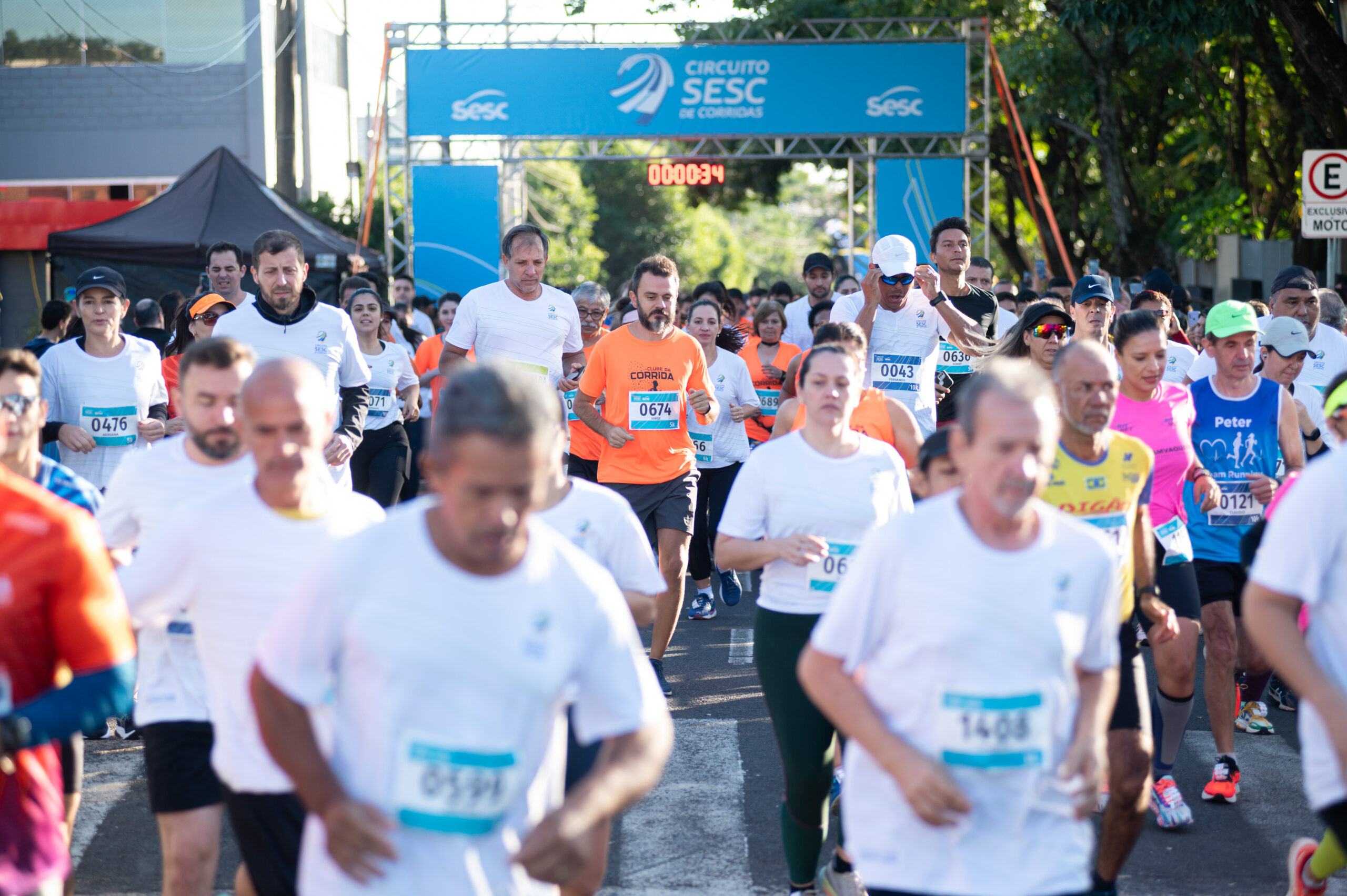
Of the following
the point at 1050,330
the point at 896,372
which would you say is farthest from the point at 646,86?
the point at 1050,330

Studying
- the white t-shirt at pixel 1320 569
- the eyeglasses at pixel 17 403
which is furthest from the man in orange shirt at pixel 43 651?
the white t-shirt at pixel 1320 569

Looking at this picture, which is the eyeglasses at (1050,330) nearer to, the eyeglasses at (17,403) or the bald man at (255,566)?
the bald man at (255,566)

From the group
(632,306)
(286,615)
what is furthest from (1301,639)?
(632,306)

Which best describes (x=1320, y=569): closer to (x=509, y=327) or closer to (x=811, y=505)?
(x=811, y=505)

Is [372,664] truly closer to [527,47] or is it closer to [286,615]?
[286,615]

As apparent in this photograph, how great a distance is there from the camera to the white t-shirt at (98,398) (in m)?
6.82

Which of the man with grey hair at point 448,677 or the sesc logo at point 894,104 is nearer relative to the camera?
the man with grey hair at point 448,677

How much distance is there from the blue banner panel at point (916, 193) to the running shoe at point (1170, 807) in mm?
16884

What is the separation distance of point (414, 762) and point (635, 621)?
1.80 m

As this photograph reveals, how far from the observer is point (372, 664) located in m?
2.43

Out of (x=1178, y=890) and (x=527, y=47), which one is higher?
(x=527, y=47)

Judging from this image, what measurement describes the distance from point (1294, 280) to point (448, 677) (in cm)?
701

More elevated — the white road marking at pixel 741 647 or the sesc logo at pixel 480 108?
the sesc logo at pixel 480 108

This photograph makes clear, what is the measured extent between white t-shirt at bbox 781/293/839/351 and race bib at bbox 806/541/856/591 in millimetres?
7403
